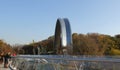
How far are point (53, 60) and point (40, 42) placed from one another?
121171 millimetres

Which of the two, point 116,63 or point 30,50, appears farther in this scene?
point 30,50

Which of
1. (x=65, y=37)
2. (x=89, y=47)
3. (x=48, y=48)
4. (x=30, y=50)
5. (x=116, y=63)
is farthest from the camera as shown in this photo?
(x=30, y=50)

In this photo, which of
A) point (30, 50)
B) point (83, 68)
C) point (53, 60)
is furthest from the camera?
point (30, 50)

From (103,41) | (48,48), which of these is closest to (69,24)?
(103,41)

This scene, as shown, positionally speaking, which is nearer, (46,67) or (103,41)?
(46,67)

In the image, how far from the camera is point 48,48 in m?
116

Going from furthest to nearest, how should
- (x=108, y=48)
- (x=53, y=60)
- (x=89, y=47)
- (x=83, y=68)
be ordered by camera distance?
(x=108, y=48)
(x=89, y=47)
(x=53, y=60)
(x=83, y=68)

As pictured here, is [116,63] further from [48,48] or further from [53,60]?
[48,48]

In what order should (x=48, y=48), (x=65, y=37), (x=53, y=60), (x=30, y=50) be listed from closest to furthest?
(x=53, y=60) < (x=65, y=37) < (x=48, y=48) < (x=30, y=50)

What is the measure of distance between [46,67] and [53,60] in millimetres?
804

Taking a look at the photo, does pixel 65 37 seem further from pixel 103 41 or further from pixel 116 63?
pixel 116 63

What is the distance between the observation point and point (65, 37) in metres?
66.1

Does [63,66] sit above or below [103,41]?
below

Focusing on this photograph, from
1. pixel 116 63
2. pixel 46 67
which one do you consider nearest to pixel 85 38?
pixel 46 67
